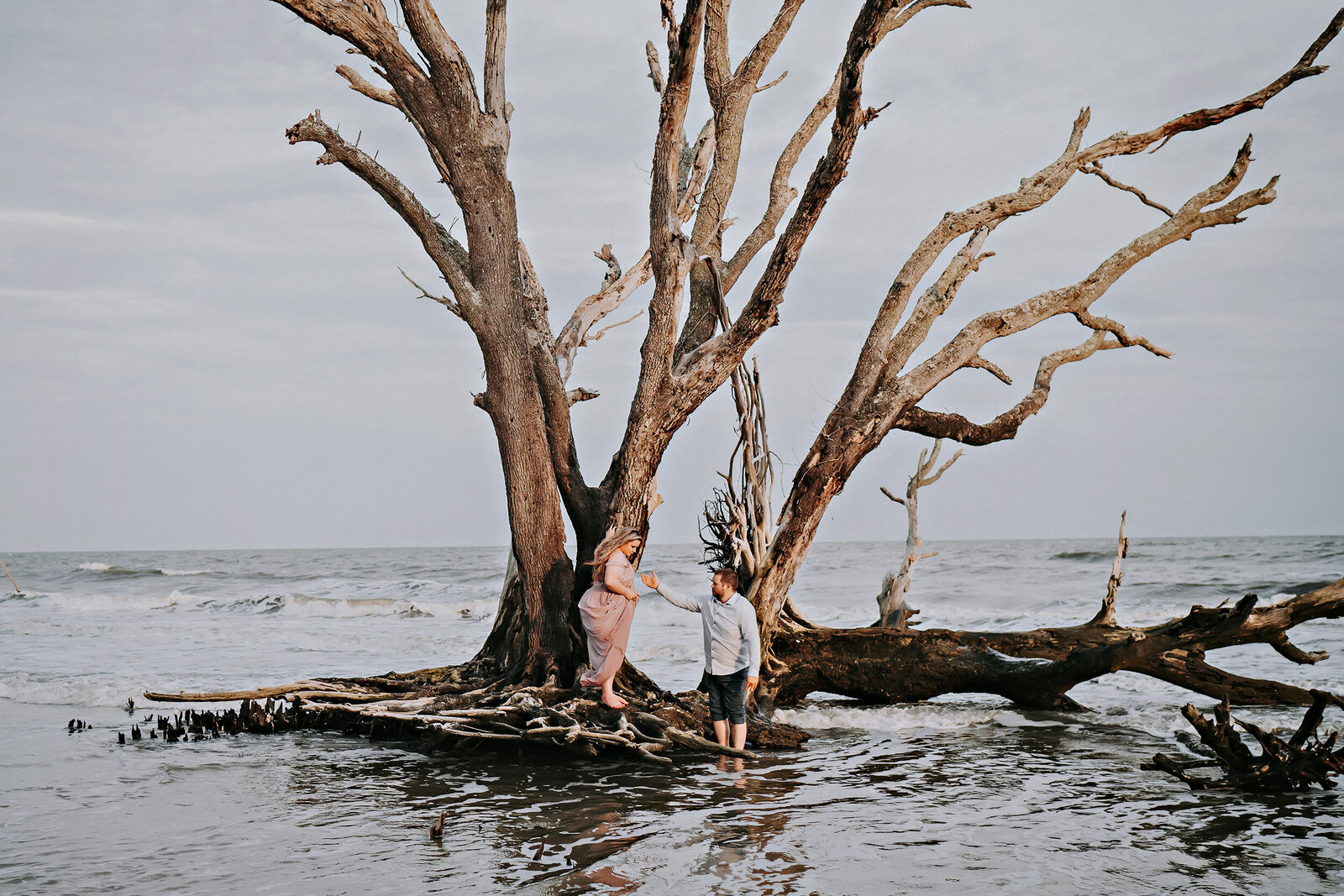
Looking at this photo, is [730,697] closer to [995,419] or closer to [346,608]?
[995,419]

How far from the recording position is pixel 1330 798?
22.1 ft

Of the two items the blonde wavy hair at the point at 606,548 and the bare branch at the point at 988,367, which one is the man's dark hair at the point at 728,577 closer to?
the blonde wavy hair at the point at 606,548

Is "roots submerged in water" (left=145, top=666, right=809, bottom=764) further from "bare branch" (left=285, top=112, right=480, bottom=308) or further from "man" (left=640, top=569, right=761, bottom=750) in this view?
"bare branch" (left=285, top=112, right=480, bottom=308)

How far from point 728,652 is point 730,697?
17.0 inches

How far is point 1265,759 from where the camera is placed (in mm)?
6953

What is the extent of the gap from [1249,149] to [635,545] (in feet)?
24.9

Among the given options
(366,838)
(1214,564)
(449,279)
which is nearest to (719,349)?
(449,279)

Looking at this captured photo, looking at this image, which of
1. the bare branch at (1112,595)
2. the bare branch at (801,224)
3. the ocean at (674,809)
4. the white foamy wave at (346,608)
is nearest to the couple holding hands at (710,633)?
the ocean at (674,809)

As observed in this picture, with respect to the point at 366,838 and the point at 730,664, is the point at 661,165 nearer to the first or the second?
the point at 730,664

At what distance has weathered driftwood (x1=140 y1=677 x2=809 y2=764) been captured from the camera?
791 cm

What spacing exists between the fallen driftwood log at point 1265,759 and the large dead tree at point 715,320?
6.18 feet

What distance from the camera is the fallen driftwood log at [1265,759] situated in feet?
22.2

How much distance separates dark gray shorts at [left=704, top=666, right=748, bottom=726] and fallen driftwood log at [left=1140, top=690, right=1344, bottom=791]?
318 centimetres

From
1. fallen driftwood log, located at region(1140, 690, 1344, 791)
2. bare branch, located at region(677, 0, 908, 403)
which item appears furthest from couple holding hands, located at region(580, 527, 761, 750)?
fallen driftwood log, located at region(1140, 690, 1344, 791)
